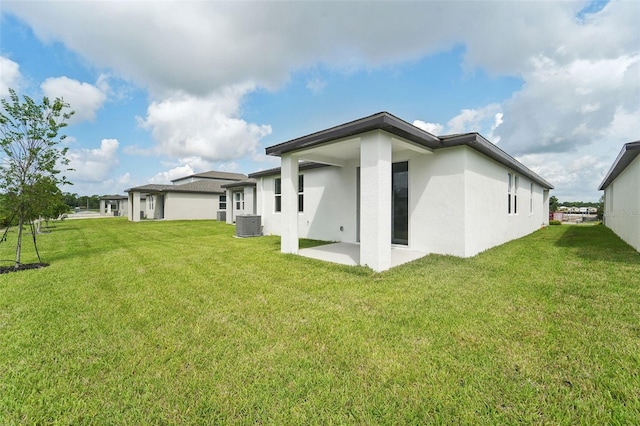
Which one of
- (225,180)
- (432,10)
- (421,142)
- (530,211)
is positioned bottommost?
(530,211)

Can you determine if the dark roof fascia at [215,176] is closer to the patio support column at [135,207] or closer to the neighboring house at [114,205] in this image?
the patio support column at [135,207]

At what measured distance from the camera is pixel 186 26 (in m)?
7.98

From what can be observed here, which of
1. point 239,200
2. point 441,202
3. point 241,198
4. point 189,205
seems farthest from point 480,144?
point 189,205

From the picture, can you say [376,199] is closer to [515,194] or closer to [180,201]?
[515,194]

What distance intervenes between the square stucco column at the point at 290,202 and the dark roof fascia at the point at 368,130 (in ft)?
1.50

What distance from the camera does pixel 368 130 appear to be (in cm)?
592

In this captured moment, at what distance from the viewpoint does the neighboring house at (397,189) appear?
5.91 m

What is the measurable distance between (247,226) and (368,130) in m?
8.61

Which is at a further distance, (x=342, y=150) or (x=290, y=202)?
(x=290, y=202)

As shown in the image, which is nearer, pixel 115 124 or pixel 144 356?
pixel 144 356

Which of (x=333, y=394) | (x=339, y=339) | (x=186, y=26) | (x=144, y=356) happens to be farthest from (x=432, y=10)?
(x=144, y=356)

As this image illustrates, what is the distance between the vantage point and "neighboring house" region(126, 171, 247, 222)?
81.6 ft

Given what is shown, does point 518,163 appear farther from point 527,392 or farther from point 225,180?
point 225,180

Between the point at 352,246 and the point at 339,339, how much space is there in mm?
6247
